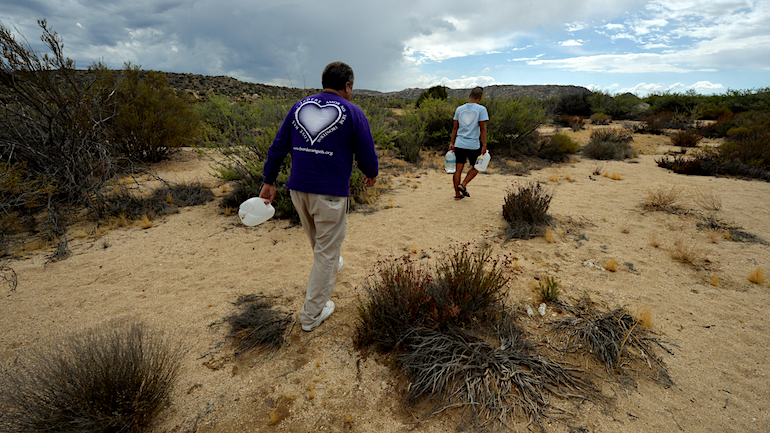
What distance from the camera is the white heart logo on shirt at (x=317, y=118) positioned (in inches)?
91.5

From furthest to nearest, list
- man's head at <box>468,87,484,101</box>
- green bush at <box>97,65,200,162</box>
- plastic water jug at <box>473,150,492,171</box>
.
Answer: green bush at <box>97,65,200,162</box>
plastic water jug at <box>473,150,492,171</box>
man's head at <box>468,87,484,101</box>

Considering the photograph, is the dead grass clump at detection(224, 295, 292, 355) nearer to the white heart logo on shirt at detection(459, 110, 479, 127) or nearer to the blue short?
the blue short

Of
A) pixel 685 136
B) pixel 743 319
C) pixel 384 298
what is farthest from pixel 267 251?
pixel 685 136

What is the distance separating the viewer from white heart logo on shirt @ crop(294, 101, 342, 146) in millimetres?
2324

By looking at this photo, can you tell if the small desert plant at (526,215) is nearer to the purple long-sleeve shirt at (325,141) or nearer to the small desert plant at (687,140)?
the purple long-sleeve shirt at (325,141)

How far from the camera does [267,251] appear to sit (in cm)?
444

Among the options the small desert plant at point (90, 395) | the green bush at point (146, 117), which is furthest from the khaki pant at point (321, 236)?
the green bush at point (146, 117)

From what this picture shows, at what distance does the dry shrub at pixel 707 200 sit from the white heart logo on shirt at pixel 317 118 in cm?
648

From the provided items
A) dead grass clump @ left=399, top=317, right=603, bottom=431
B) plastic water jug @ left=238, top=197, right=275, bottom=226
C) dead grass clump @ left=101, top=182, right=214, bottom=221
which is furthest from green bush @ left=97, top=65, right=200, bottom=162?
dead grass clump @ left=399, top=317, right=603, bottom=431

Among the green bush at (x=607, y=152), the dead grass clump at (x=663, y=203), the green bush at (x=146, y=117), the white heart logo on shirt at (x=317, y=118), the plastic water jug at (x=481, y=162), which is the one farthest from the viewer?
the green bush at (x=607, y=152)

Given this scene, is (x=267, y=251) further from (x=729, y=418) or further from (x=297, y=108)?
(x=729, y=418)

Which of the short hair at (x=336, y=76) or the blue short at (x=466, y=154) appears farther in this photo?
the blue short at (x=466, y=154)

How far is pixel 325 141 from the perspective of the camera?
2338 millimetres

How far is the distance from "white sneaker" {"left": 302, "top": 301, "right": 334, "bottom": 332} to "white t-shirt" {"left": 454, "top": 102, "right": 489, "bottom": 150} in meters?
3.76
